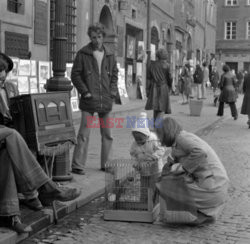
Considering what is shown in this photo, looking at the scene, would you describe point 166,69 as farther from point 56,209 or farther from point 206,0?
point 206,0

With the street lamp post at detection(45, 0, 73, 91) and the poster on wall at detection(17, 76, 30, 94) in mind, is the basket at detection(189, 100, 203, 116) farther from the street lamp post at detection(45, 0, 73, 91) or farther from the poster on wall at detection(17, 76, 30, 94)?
the street lamp post at detection(45, 0, 73, 91)

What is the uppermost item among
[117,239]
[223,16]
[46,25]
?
[223,16]

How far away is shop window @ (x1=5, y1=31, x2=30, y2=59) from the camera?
42.3ft

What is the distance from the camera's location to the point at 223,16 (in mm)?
60594

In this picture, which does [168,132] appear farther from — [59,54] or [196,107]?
[196,107]

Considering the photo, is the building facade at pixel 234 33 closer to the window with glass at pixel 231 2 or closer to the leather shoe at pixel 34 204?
A: the window with glass at pixel 231 2

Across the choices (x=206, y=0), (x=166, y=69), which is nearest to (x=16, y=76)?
(x=166, y=69)

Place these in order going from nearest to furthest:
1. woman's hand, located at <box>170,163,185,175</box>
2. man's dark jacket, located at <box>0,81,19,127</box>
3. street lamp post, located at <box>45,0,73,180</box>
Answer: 1. woman's hand, located at <box>170,163,185,175</box>
2. man's dark jacket, located at <box>0,81,19,127</box>
3. street lamp post, located at <box>45,0,73,180</box>

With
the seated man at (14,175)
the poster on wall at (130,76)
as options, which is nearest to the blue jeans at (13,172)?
the seated man at (14,175)

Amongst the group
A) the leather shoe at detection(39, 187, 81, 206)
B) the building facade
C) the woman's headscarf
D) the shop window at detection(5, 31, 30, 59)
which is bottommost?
the leather shoe at detection(39, 187, 81, 206)

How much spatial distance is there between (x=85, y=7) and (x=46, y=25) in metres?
3.16

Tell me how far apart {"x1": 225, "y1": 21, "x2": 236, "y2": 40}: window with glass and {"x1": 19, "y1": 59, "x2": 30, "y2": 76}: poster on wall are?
49062 millimetres

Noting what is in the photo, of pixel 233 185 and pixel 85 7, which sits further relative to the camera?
pixel 85 7

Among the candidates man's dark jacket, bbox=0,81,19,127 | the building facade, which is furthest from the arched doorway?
the building facade
